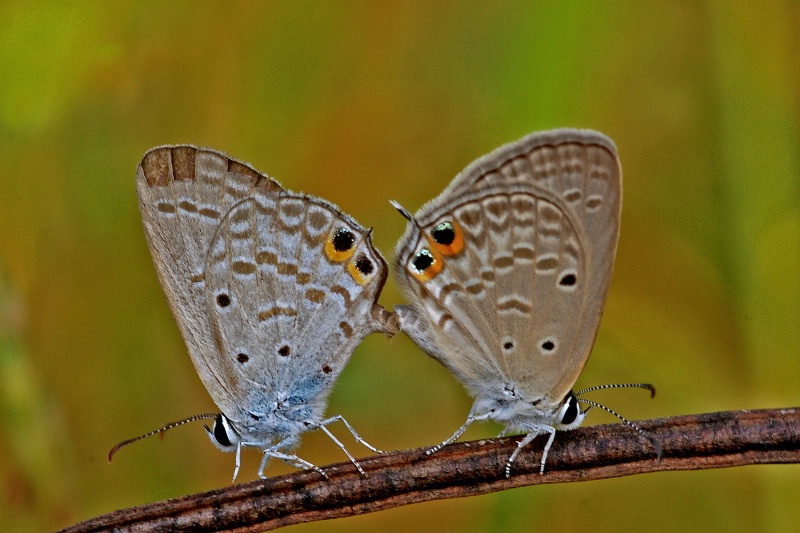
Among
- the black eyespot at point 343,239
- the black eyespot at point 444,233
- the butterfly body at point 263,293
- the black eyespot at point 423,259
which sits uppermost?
the black eyespot at point 444,233

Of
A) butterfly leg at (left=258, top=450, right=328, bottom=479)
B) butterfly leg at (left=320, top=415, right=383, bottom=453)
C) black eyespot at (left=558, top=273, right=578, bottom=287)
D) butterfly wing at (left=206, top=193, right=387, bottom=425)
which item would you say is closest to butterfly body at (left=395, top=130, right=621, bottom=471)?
black eyespot at (left=558, top=273, right=578, bottom=287)

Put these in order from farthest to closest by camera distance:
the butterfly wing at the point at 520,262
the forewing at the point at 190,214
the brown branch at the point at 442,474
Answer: the forewing at the point at 190,214 < the butterfly wing at the point at 520,262 < the brown branch at the point at 442,474

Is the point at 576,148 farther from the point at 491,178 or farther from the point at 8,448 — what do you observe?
the point at 8,448

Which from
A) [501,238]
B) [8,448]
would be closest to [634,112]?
[501,238]

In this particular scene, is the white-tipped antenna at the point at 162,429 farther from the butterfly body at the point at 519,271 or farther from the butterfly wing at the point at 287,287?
the butterfly body at the point at 519,271

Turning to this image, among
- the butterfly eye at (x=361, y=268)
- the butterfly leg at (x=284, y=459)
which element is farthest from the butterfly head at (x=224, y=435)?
the butterfly eye at (x=361, y=268)

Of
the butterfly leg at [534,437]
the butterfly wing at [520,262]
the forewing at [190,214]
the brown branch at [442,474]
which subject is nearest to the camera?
the brown branch at [442,474]
